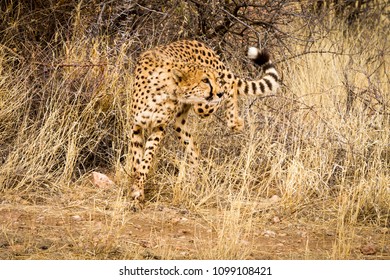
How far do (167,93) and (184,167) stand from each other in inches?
18.4

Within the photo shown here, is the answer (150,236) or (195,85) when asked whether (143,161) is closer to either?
(195,85)

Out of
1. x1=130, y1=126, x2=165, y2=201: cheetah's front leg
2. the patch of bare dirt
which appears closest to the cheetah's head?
x1=130, y1=126, x2=165, y2=201: cheetah's front leg

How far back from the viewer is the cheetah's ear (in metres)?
5.24

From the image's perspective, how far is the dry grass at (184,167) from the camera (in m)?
4.54

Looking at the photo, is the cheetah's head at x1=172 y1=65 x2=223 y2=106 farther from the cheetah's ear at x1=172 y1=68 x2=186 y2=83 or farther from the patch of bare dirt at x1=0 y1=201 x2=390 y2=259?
the patch of bare dirt at x1=0 y1=201 x2=390 y2=259

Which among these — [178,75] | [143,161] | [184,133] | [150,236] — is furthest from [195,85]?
[150,236]

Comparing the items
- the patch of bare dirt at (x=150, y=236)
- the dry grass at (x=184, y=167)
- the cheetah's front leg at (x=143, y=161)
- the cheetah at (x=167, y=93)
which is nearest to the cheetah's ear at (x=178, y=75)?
Result: the cheetah at (x=167, y=93)

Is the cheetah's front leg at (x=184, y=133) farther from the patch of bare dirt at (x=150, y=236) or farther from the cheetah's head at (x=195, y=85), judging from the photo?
the patch of bare dirt at (x=150, y=236)

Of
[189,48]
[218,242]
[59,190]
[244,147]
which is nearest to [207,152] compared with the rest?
[244,147]

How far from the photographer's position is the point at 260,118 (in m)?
5.95

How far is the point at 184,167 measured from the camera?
5242mm

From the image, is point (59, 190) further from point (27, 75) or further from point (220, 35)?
point (220, 35)

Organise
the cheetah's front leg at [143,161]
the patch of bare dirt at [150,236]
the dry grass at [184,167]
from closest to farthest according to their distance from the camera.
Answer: the patch of bare dirt at [150,236] < the dry grass at [184,167] < the cheetah's front leg at [143,161]

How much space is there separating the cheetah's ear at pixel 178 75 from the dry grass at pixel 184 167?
52cm
